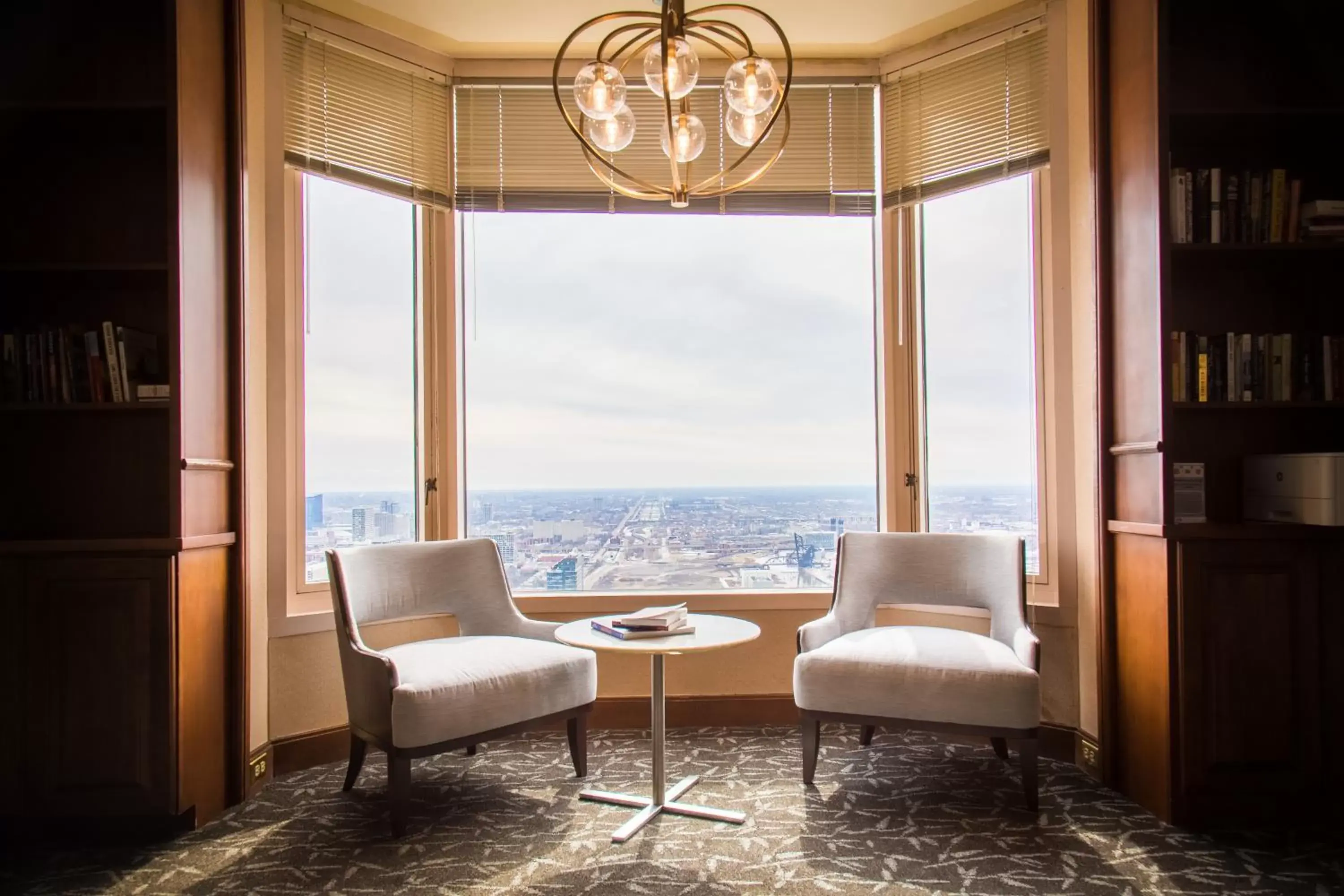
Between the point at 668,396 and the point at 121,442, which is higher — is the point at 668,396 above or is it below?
above

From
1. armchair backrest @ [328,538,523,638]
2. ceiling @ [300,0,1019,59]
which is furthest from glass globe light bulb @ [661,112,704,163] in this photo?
armchair backrest @ [328,538,523,638]

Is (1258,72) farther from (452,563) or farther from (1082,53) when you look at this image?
(452,563)

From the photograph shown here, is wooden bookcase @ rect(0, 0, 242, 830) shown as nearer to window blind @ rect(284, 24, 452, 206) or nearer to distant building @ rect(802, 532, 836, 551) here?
window blind @ rect(284, 24, 452, 206)

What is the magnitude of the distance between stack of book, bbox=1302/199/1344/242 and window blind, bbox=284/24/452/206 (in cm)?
320

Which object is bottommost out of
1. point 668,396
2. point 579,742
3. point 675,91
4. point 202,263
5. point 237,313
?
point 579,742

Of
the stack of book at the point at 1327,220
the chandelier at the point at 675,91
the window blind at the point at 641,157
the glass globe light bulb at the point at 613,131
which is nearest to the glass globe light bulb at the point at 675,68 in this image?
the chandelier at the point at 675,91

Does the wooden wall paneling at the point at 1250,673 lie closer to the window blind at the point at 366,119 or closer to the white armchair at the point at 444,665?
the white armchair at the point at 444,665

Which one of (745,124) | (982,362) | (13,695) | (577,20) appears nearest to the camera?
(745,124)

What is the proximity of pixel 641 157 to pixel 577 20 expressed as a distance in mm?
596

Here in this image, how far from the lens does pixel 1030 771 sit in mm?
2826

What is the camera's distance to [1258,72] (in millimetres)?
3107

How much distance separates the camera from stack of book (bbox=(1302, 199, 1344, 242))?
2.85 m

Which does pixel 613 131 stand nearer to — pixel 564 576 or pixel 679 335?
pixel 679 335

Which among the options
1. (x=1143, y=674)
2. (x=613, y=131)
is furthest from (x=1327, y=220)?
(x=613, y=131)
